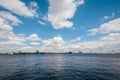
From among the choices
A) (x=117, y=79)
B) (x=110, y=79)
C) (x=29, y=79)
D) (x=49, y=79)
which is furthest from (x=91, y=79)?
(x=29, y=79)

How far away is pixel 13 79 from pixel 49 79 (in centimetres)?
948

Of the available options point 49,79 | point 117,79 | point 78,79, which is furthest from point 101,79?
point 49,79

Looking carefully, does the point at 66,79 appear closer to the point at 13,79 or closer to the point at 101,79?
the point at 101,79

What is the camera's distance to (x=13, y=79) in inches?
1179

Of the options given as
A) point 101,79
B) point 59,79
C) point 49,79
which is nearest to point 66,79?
point 59,79

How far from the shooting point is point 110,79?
30641mm

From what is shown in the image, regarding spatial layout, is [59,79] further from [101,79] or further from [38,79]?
[101,79]

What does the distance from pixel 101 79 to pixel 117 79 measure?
14.2ft

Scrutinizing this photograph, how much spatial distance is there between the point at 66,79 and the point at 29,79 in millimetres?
9828

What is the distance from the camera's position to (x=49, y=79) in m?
30.0

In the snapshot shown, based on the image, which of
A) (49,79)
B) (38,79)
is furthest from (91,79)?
(38,79)

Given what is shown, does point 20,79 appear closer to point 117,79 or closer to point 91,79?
point 91,79

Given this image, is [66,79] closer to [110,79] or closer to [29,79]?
[29,79]

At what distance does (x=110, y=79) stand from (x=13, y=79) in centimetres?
2589
